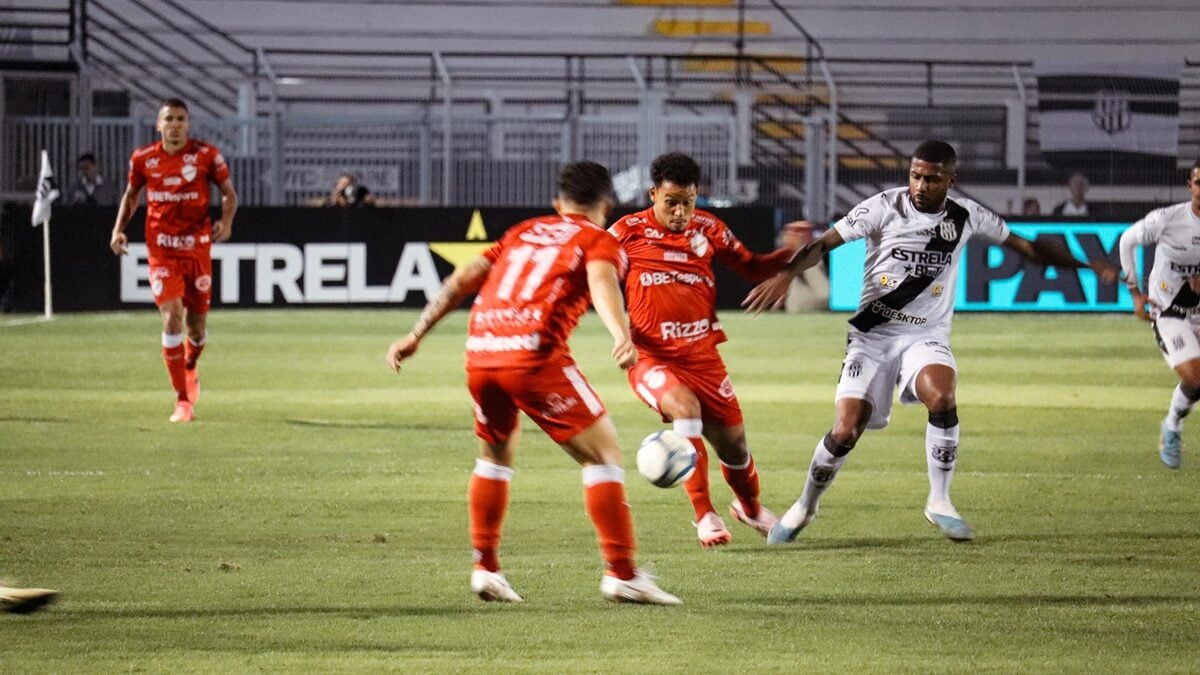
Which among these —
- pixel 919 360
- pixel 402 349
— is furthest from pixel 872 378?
pixel 402 349

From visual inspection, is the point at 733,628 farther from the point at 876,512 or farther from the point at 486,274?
the point at 876,512

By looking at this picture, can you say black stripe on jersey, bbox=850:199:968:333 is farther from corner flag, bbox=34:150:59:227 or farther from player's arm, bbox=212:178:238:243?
corner flag, bbox=34:150:59:227

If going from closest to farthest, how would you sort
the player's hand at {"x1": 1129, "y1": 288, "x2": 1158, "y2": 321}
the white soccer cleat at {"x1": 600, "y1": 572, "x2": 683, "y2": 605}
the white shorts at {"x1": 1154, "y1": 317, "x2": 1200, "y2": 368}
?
1. the white soccer cleat at {"x1": 600, "y1": 572, "x2": 683, "y2": 605}
2. the player's hand at {"x1": 1129, "y1": 288, "x2": 1158, "y2": 321}
3. the white shorts at {"x1": 1154, "y1": 317, "x2": 1200, "y2": 368}

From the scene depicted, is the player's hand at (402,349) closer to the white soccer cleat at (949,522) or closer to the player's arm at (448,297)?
the player's arm at (448,297)

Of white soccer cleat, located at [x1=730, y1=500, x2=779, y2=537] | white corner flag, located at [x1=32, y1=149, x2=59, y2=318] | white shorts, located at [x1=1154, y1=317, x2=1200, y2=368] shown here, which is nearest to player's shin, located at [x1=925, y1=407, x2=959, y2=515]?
white soccer cleat, located at [x1=730, y1=500, x2=779, y2=537]

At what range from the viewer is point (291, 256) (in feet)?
82.4

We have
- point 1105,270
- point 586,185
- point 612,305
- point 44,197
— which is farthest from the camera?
point 44,197

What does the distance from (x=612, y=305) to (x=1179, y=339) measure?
21.7 feet

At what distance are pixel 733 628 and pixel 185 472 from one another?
5362mm

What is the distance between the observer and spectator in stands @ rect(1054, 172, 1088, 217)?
84.9ft

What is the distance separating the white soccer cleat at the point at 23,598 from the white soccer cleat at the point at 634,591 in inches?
82.5

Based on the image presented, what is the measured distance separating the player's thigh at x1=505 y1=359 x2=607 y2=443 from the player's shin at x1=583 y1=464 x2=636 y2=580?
0.20 meters

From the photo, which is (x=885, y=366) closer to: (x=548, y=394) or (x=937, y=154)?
(x=937, y=154)

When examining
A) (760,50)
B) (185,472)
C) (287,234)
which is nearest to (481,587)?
(185,472)
